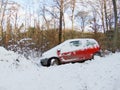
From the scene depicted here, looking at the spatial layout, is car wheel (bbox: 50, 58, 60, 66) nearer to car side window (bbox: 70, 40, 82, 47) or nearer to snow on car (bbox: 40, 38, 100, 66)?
snow on car (bbox: 40, 38, 100, 66)

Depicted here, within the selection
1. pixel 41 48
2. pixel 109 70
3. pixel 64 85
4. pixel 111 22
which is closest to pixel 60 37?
pixel 41 48

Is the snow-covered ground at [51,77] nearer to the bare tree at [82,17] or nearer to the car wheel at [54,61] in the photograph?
the car wheel at [54,61]

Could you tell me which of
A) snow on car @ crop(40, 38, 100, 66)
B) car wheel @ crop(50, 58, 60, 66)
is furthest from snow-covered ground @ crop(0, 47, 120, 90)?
snow on car @ crop(40, 38, 100, 66)

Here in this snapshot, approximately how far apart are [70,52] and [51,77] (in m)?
11.4

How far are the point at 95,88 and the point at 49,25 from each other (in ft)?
104

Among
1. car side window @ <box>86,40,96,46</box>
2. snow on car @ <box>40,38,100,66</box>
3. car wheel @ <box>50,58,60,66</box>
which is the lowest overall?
car wheel @ <box>50,58,60,66</box>

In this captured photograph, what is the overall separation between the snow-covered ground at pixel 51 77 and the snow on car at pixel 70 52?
8.62 meters

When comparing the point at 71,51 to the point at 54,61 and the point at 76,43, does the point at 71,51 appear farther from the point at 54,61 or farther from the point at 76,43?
the point at 54,61

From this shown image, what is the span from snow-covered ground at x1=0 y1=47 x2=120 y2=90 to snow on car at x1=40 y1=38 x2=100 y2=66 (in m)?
8.62

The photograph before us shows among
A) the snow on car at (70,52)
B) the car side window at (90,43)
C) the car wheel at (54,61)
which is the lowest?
the car wheel at (54,61)

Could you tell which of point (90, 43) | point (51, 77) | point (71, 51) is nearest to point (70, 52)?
point (71, 51)

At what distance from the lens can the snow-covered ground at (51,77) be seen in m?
9.98

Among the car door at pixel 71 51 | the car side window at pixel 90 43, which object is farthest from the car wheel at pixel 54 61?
the car side window at pixel 90 43

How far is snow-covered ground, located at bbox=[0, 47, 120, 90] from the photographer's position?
9.98m
